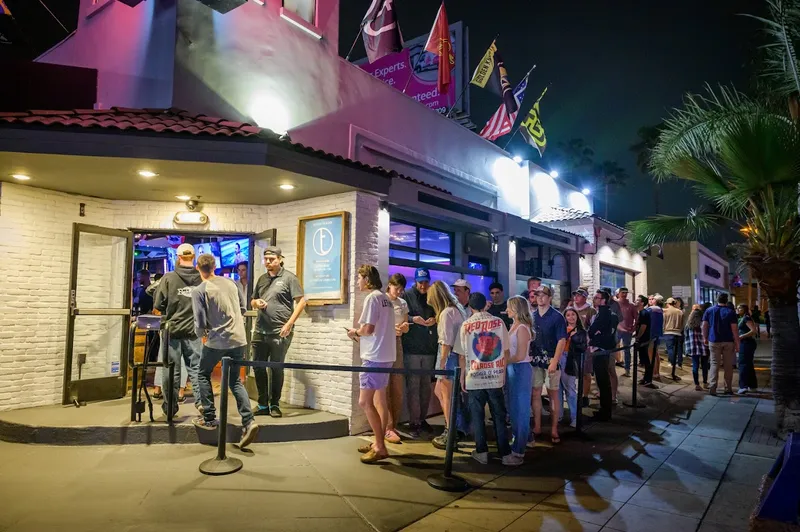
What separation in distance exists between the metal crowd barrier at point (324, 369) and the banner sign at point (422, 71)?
10.3m

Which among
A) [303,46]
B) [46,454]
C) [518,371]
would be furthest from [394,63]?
[46,454]

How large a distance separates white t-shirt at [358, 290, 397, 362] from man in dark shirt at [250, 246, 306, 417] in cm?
146

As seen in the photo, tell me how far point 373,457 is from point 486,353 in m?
1.64

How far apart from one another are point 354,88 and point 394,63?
17.1 feet

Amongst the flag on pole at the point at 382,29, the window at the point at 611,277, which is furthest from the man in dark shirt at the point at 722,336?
the flag on pole at the point at 382,29

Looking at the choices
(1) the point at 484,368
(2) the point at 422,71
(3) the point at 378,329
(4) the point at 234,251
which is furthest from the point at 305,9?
(1) the point at 484,368

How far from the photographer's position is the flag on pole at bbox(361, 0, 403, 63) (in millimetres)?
10016

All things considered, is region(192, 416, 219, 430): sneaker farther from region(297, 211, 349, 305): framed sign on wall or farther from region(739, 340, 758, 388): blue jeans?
region(739, 340, 758, 388): blue jeans

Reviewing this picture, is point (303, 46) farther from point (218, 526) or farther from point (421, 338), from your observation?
point (218, 526)

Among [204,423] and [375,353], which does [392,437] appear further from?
[204,423]

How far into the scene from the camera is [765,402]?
32.1 ft

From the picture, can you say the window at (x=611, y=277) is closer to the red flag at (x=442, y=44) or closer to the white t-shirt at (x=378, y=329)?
the red flag at (x=442, y=44)

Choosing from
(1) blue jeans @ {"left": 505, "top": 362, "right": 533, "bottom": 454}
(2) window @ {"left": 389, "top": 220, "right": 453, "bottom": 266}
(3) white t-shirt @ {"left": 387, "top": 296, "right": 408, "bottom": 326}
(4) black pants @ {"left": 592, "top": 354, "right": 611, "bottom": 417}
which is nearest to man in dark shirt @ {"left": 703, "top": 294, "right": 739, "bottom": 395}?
(4) black pants @ {"left": 592, "top": 354, "right": 611, "bottom": 417}

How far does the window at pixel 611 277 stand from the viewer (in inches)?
606
